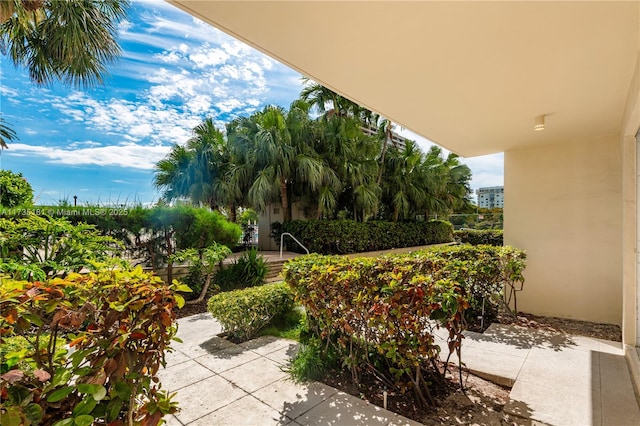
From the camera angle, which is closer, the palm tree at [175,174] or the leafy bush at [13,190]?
the leafy bush at [13,190]

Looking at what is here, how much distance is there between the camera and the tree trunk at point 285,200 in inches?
435

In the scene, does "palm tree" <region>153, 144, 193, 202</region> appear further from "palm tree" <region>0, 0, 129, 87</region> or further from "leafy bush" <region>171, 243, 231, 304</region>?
"leafy bush" <region>171, 243, 231, 304</region>

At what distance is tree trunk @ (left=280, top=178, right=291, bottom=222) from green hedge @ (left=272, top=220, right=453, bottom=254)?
364 mm

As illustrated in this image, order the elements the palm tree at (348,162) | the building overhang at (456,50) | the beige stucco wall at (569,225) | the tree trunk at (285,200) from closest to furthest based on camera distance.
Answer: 1. the building overhang at (456,50)
2. the beige stucco wall at (569,225)
3. the tree trunk at (285,200)
4. the palm tree at (348,162)

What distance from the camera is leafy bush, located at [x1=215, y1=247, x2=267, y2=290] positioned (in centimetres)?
610

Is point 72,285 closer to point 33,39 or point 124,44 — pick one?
point 124,44

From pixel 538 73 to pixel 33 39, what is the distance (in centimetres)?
853

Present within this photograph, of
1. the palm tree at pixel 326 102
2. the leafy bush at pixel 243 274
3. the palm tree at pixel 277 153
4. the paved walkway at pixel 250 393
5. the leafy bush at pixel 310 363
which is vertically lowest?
the paved walkway at pixel 250 393

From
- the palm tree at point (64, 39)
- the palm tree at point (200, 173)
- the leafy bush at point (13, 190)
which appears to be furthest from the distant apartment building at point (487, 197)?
the leafy bush at point (13, 190)

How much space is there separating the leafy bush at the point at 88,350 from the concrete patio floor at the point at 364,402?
1.27 m

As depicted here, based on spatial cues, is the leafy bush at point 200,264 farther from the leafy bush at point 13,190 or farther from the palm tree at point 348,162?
the palm tree at point 348,162

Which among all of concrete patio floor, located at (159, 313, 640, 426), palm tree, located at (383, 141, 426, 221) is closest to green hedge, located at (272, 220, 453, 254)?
palm tree, located at (383, 141, 426, 221)

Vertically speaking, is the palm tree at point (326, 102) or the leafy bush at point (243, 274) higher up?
the palm tree at point (326, 102)

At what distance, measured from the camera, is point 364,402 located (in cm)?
232
